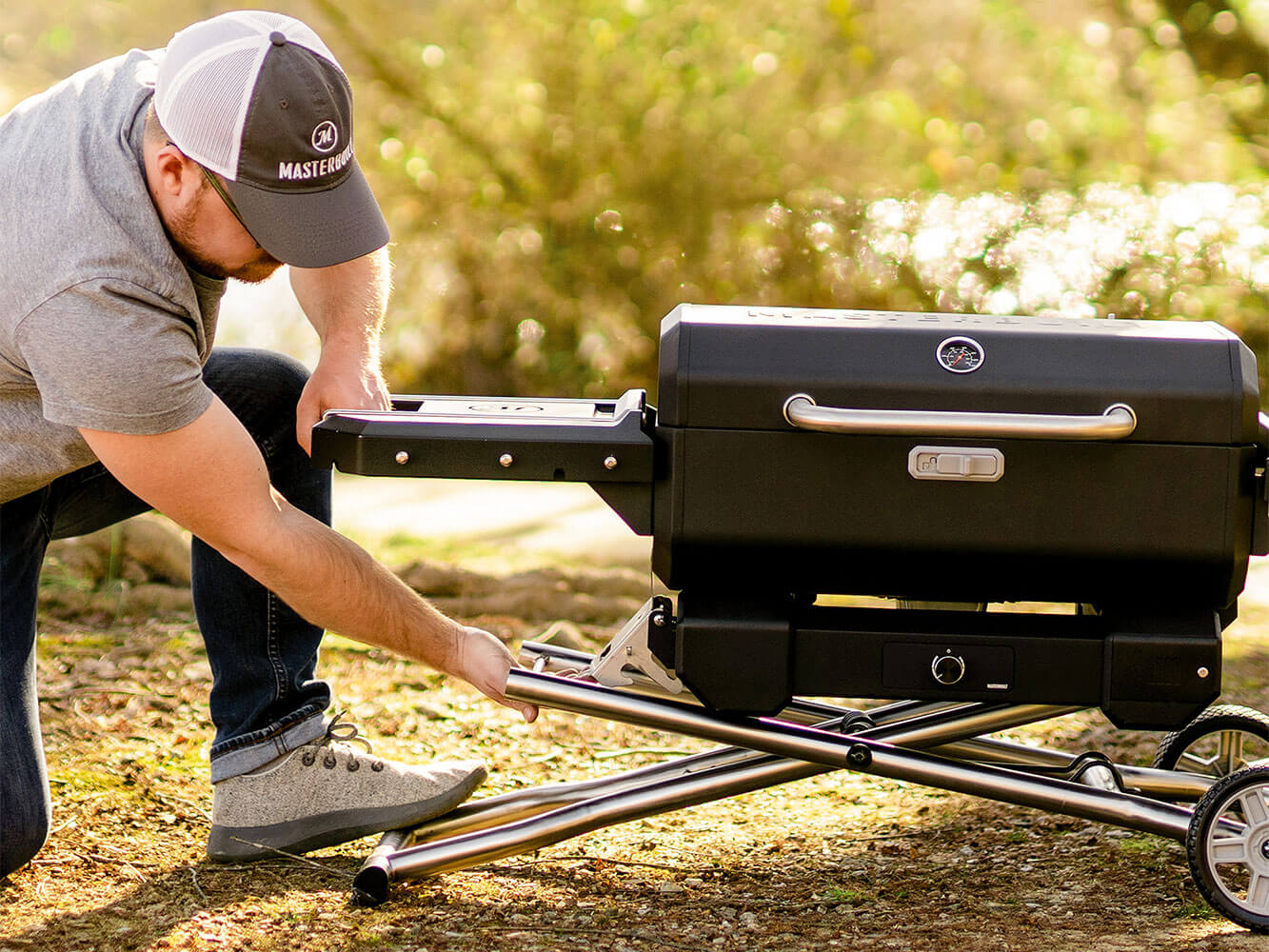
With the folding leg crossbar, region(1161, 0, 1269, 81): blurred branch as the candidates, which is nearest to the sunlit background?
region(1161, 0, 1269, 81): blurred branch

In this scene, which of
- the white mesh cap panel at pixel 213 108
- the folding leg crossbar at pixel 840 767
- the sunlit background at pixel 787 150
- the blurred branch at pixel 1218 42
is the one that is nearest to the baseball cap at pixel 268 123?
the white mesh cap panel at pixel 213 108

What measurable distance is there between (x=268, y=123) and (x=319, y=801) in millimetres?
1222

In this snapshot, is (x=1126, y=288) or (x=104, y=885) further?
(x=1126, y=288)

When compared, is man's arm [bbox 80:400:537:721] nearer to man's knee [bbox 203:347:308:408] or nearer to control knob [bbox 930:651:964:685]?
man's knee [bbox 203:347:308:408]

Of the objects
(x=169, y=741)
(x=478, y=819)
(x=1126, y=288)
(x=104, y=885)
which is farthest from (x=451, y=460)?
(x=1126, y=288)

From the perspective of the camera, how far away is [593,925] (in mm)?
2125

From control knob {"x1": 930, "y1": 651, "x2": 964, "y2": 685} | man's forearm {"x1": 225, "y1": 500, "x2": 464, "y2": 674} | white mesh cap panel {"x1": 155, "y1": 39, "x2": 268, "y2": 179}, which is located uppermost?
white mesh cap panel {"x1": 155, "y1": 39, "x2": 268, "y2": 179}

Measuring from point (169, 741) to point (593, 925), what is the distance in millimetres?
1309

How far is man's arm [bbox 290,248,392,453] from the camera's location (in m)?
2.22

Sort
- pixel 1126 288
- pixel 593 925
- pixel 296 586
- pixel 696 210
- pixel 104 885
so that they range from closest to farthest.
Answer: pixel 296 586 → pixel 593 925 → pixel 104 885 → pixel 1126 288 → pixel 696 210

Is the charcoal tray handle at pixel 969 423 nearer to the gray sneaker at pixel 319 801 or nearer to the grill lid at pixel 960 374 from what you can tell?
the grill lid at pixel 960 374

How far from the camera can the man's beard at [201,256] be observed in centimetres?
190

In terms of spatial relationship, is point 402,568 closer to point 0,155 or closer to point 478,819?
point 478,819

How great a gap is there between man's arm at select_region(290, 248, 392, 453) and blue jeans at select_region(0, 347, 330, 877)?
0.14 m
